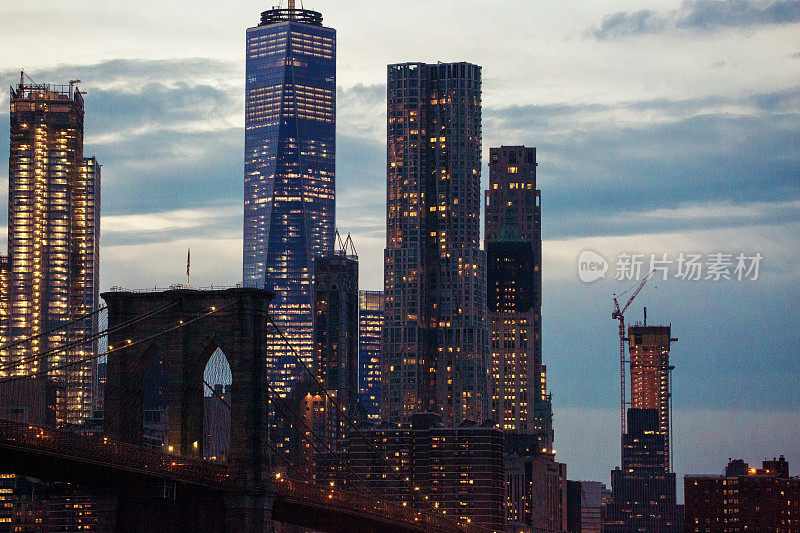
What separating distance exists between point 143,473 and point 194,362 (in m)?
12.0

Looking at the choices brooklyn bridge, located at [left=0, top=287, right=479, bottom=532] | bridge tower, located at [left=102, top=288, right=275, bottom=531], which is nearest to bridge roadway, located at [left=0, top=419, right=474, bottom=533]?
brooklyn bridge, located at [left=0, top=287, right=479, bottom=532]

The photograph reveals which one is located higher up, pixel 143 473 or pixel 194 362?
pixel 194 362

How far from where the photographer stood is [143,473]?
113312 millimetres

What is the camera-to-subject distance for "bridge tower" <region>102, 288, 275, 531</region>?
399 feet

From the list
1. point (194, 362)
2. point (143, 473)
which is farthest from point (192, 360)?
point (143, 473)

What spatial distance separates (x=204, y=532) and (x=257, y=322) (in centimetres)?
1495

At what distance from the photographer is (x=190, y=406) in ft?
406

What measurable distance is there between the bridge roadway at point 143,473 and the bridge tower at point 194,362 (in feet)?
8.05

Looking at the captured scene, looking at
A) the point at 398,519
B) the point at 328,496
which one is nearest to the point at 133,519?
the point at 328,496

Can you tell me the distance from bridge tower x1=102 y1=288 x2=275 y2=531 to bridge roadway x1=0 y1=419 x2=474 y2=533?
2.45m

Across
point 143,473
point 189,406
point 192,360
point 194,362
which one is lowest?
point 143,473

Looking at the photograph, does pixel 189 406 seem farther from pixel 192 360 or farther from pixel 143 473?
pixel 143 473

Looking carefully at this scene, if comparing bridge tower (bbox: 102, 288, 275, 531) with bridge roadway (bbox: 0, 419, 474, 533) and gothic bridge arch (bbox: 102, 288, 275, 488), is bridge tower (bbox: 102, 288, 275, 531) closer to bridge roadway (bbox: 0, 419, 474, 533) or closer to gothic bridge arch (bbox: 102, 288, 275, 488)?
gothic bridge arch (bbox: 102, 288, 275, 488)

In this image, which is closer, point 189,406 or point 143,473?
point 143,473
